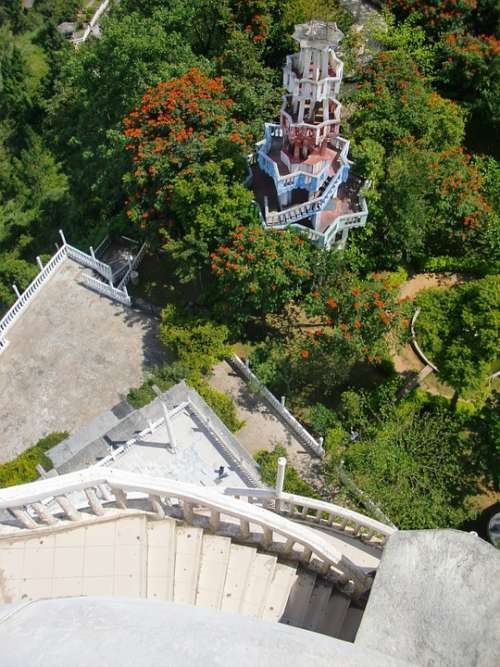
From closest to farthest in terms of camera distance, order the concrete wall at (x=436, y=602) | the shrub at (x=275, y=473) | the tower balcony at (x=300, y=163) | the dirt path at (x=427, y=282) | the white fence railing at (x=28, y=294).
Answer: the concrete wall at (x=436, y=602) → the shrub at (x=275, y=473) → the tower balcony at (x=300, y=163) → the white fence railing at (x=28, y=294) → the dirt path at (x=427, y=282)

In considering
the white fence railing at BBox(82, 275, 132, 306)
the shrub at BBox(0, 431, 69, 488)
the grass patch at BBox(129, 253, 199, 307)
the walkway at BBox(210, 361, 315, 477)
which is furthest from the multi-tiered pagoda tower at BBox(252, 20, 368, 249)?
the shrub at BBox(0, 431, 69, 488)

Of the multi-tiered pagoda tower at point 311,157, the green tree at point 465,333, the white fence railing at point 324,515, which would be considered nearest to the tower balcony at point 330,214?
the multi-tiered pagoda tower at point 311,157

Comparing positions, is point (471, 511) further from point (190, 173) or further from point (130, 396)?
point (190, 173)

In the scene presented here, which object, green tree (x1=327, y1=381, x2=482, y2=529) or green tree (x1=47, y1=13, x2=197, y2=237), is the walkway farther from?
green tree (x1=47, y1=13, x2=197, y2=237)

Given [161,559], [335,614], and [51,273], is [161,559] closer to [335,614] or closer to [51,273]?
[335,614]

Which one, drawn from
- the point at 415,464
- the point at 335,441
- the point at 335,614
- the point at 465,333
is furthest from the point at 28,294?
the point at 335,614

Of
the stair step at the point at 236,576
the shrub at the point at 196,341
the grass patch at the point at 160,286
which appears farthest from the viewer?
the grass patch at the point at 160,286

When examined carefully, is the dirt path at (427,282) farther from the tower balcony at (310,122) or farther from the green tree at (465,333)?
the tower balcony at (310,122)

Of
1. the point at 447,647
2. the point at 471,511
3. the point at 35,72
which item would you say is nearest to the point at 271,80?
the point at 471,511
